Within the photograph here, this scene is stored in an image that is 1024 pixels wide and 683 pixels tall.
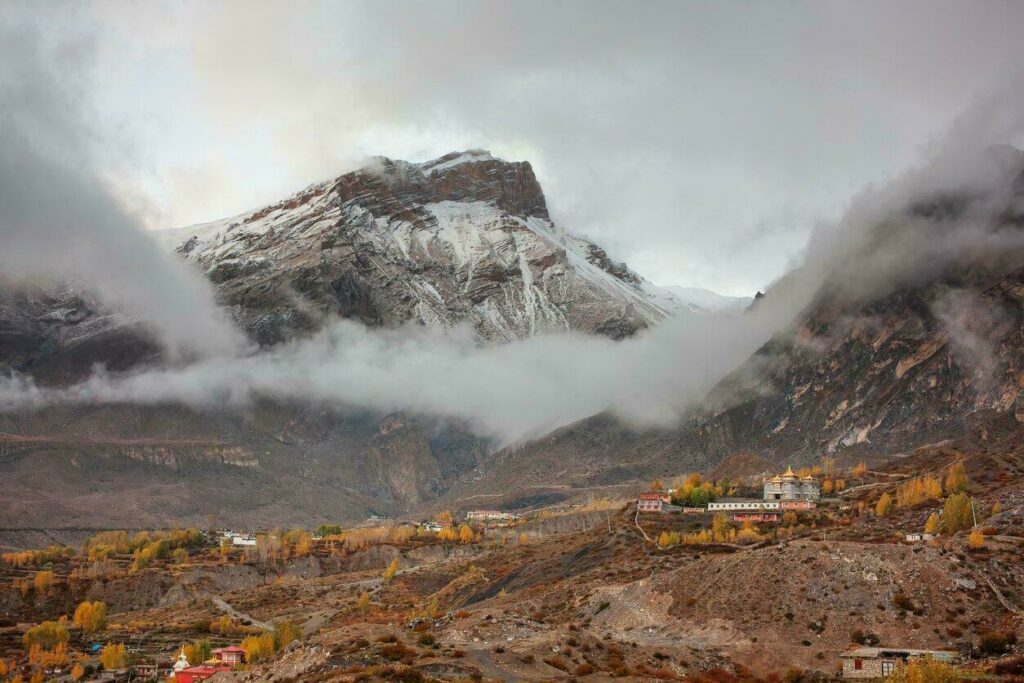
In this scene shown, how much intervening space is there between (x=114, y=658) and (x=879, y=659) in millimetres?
125206

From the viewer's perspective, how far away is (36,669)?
171 meters

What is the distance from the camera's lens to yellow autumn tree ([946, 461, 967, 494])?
173 meters

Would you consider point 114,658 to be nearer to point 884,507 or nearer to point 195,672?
point 195,672

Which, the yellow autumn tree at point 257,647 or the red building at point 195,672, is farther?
the yellow autumn tree at point 257,647

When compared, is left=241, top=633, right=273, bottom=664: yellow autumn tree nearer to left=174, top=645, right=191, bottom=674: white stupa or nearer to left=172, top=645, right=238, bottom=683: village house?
left=172, top=645, right=238, bottom=683: village house

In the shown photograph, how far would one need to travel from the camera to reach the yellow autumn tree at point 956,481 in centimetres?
17300

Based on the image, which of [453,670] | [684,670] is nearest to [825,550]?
[684,670]

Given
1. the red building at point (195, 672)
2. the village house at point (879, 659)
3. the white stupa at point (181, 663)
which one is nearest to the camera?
the village house at point (879, 659)

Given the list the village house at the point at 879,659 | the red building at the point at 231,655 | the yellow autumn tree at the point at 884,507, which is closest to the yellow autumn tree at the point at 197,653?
the red building at the point at 231,655

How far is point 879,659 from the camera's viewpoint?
87562 millimetres

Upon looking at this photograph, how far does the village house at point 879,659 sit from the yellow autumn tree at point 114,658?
120m

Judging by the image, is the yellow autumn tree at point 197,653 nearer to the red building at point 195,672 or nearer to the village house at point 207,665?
the village house at point 207,665

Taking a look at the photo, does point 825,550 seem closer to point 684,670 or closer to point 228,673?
point 684,670

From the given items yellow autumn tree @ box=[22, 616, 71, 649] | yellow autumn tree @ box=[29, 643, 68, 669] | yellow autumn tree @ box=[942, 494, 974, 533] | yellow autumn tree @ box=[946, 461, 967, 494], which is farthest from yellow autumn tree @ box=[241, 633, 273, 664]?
yellow autumn tree @ box=[946, 461, 967, 494]
